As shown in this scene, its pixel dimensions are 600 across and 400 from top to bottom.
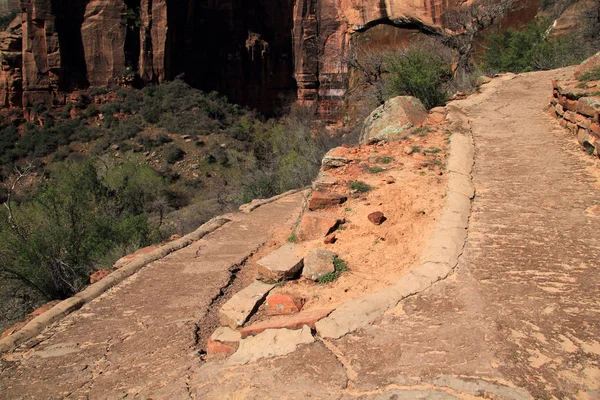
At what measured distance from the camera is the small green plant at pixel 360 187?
526 cm

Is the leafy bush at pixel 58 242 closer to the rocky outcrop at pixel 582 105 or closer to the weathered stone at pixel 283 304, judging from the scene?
the weathered stone at pixel 283 304

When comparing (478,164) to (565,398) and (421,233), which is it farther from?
(565,398)

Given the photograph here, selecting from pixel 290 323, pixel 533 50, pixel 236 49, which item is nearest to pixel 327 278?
pixel 290 323

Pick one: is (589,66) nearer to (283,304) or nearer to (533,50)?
(283,304)

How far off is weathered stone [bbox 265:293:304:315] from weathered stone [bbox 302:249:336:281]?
35 cm

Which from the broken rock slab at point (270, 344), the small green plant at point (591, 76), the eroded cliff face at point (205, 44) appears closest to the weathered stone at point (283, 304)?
the broken rock slab at point (270, 344)

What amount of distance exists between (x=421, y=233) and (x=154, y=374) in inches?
104

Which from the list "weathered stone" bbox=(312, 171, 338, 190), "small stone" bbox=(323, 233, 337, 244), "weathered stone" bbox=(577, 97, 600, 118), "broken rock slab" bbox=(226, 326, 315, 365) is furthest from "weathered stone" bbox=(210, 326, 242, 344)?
"weathered stone" bbox=(577, 97, 600, 118)

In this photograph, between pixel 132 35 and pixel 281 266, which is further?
pixel 132 35

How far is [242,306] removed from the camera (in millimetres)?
3633

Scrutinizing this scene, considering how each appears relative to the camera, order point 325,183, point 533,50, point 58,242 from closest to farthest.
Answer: point 325,183, point 58,242, point 533,50

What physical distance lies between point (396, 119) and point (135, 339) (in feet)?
18.8

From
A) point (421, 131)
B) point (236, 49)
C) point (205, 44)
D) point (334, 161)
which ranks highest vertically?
point (205, 44)

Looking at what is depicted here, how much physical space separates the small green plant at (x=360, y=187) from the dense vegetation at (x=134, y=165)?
15.5ft
